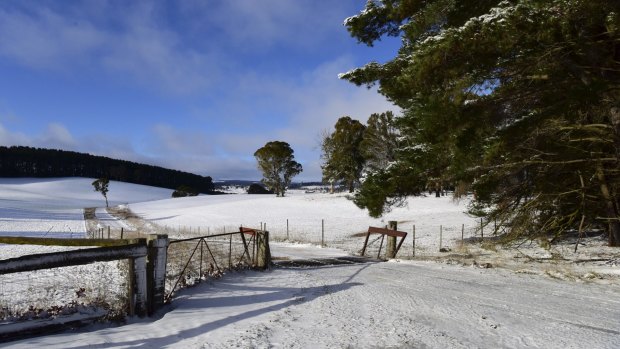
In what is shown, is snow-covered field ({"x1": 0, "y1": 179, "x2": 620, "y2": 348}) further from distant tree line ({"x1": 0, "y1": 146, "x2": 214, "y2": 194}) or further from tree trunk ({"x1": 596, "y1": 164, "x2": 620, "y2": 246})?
distant tree line ({"x1": 0, "y1": 146, "x2": 214, "y2": 194})

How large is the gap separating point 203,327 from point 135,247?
1.71m

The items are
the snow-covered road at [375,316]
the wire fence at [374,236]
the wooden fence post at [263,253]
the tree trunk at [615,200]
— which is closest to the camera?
the snow-covered road at [375,316]

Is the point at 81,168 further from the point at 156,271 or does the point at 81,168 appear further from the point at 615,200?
the point at 615,200

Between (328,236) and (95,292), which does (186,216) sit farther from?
(95,292)

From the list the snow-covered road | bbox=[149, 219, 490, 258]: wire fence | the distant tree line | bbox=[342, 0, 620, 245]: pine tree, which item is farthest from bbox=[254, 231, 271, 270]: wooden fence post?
the distant tree line

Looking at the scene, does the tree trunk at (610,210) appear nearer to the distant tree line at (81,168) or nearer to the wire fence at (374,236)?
the wire fence at (374,236)

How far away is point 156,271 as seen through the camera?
6.78m

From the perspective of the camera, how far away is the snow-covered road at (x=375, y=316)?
5.16 m

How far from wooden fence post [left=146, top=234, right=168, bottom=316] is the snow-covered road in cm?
28

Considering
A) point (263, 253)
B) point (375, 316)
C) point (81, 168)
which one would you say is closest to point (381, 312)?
point (375, 316)

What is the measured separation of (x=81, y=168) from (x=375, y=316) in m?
160

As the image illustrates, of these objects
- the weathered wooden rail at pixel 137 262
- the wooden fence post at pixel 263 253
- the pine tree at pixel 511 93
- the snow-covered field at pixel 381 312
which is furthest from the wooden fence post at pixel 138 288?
the pine tree at pixel 511 93

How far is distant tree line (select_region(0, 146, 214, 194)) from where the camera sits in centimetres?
13362

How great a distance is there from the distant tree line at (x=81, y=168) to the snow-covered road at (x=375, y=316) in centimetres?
12631
